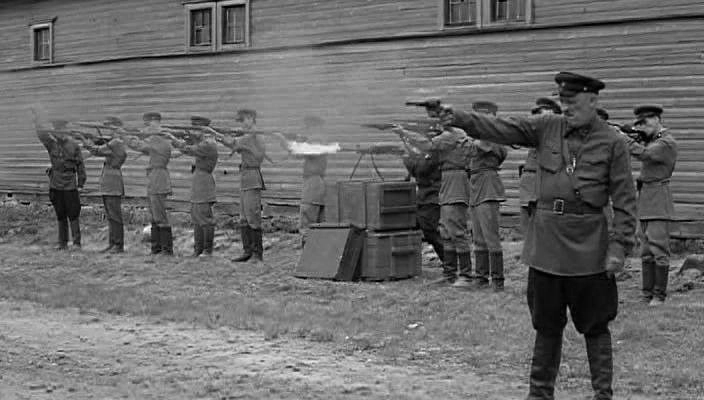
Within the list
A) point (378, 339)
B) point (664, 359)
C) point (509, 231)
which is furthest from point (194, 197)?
point (664, 359)

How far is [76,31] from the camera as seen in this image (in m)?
24.3

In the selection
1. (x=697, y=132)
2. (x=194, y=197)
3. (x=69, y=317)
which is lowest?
(x=69, y=317)

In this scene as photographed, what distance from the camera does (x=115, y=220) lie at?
1738 cm

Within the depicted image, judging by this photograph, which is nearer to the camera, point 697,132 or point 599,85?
point 599,85

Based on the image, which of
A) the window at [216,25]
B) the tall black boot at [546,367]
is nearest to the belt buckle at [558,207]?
the tall black boot at [546,367]

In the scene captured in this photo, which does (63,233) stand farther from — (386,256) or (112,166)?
(386,256)

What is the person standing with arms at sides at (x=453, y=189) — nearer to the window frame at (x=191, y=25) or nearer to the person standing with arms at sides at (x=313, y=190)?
the person standing with arms at sides at (x=313, y=190)

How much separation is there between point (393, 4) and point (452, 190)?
6427 mm

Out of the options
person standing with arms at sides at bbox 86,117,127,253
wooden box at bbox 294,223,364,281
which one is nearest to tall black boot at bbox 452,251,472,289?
wooden box at bbox 294,223,364,281

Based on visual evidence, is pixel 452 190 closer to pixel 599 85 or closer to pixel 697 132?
pixel 697 132

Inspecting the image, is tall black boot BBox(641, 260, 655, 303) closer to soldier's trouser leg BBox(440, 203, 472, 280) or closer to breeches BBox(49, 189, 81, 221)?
soldier's trouser leg BBox(440, 203, 472, 280)

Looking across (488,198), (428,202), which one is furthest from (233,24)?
(488,198)

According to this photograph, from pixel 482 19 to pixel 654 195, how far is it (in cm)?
645

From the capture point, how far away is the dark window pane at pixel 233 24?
Answer: 2084 cm
